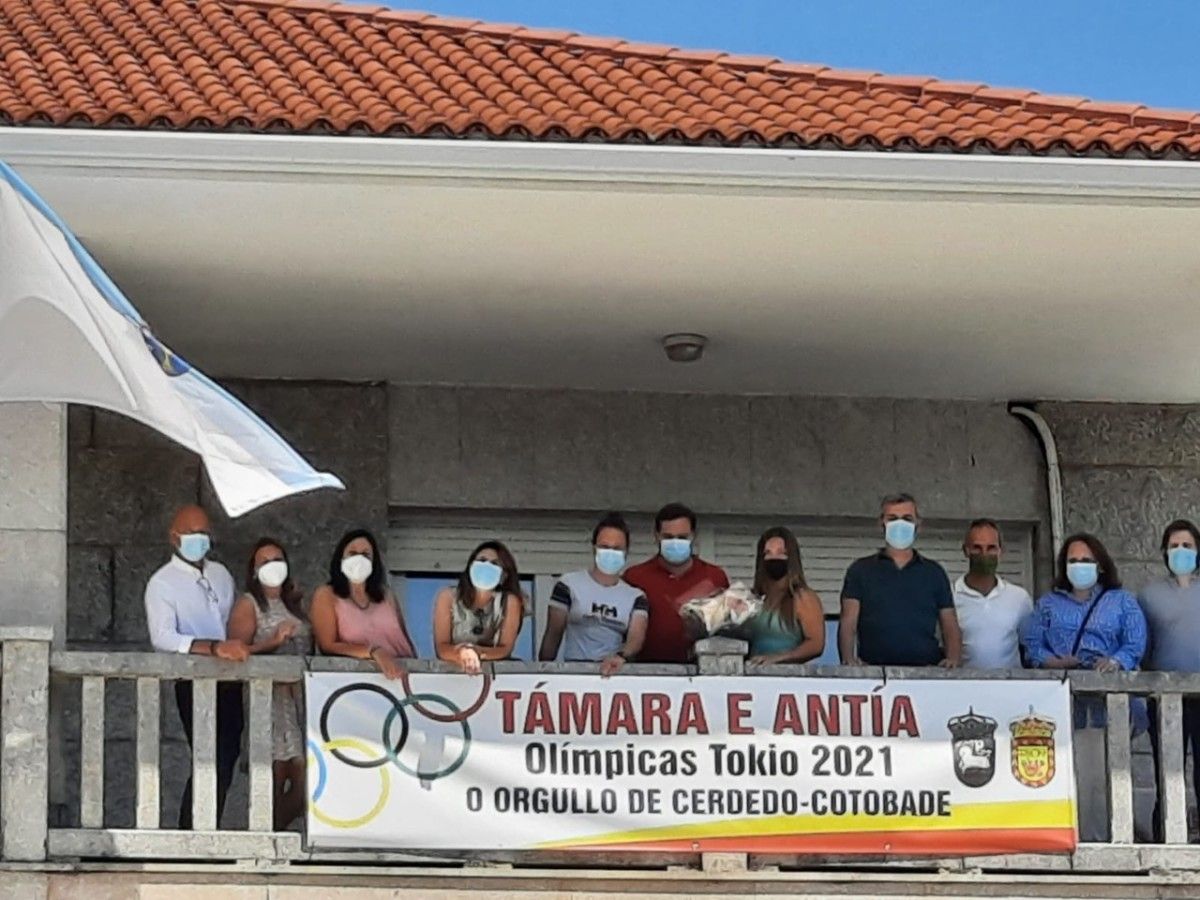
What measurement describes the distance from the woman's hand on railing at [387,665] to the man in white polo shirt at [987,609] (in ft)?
9.37

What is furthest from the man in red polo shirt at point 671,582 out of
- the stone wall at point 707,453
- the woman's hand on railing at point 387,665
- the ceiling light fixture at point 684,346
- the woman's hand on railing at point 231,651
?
the stone wall at point 707,453

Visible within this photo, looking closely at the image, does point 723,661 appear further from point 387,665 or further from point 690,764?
point 387,665

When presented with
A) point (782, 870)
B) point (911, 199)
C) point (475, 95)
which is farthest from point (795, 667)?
point (475, 95)

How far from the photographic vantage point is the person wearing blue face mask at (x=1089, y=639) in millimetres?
14227

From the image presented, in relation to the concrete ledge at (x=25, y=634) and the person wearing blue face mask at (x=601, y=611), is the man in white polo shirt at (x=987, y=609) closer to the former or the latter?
the person wearing blue face mask at (x=601, y=611)

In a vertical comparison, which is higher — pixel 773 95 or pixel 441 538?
pixel 773 95

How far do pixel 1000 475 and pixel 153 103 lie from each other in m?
Answer: 5.99

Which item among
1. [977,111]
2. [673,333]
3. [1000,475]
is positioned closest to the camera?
→ [977,111]

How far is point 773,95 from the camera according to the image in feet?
49.9

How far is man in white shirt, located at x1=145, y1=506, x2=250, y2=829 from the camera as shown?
44.5ft

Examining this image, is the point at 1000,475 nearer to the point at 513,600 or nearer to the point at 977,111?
the point at 977,111

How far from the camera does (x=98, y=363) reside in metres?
13.5

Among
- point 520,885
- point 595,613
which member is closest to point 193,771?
point 520,885

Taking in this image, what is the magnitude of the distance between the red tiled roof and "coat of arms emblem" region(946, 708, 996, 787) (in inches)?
105
